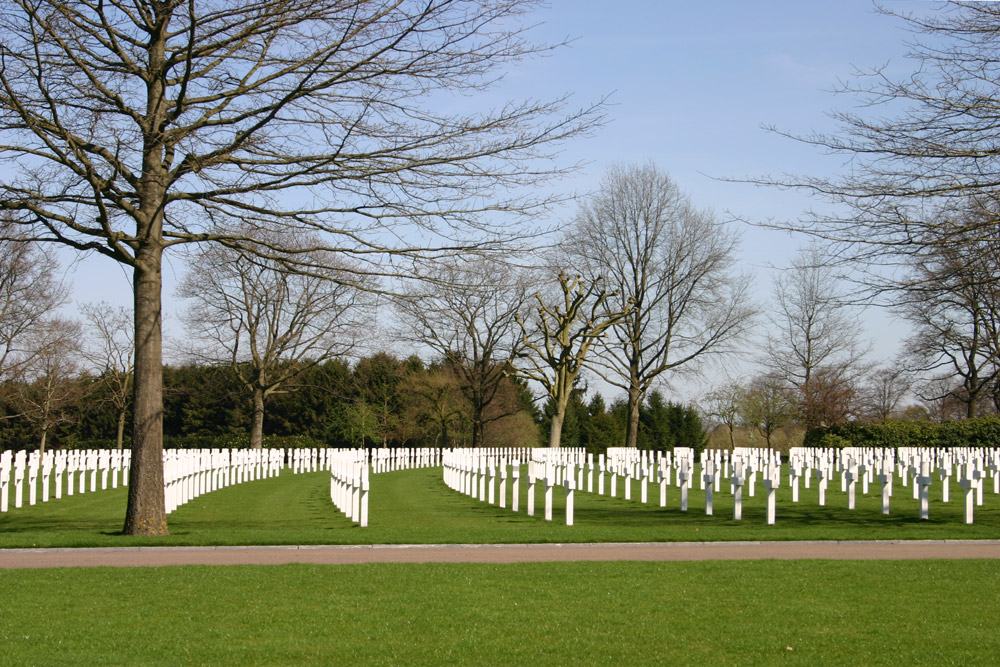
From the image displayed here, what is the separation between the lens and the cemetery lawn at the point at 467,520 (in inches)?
544

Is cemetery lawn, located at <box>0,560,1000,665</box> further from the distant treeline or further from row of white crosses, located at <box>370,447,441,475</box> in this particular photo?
the distant treeline

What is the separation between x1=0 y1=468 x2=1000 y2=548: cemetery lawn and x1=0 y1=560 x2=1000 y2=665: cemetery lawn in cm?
321

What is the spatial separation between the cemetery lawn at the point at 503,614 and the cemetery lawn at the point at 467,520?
3.21 m

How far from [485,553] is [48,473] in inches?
598

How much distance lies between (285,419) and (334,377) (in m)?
5.21

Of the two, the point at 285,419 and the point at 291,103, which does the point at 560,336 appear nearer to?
the point at 285,419

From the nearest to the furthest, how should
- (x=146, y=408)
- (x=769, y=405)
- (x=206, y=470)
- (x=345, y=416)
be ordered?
(x=146, y=408), (x=206, y=470), (x=345, y=416), (x=769, y=405)

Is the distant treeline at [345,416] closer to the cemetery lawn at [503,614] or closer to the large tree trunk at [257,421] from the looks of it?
the large tree trunk at [257,421]

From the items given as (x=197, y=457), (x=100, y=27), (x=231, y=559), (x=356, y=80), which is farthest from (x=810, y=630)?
(x=197, y=457)

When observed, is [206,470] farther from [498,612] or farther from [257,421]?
[498,612]

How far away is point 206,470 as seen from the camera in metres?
27.3

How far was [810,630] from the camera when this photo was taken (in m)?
7.36

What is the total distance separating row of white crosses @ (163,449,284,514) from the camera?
2083cm

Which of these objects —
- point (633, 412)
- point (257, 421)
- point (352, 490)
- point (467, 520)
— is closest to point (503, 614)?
point (467, 520)
